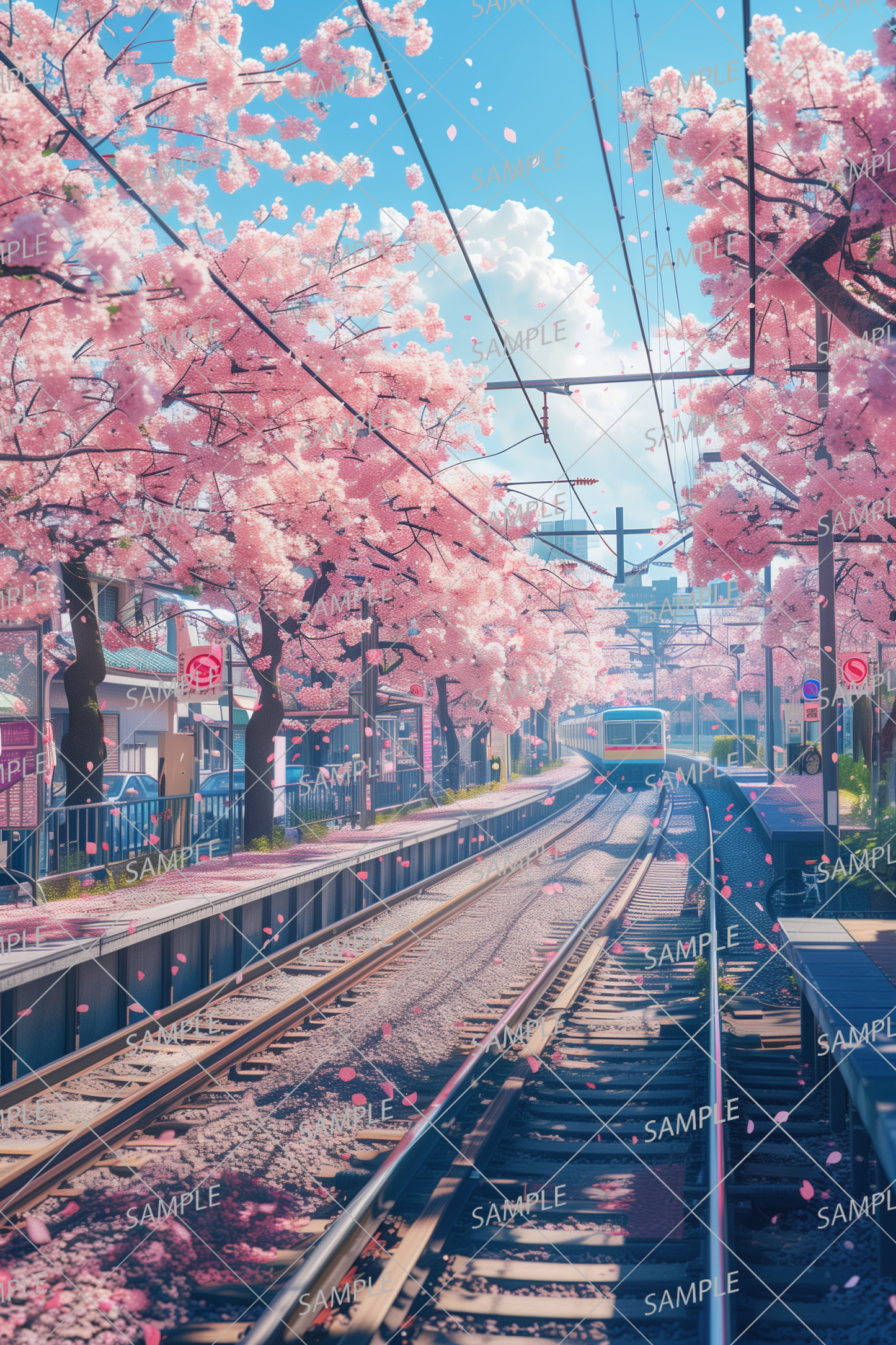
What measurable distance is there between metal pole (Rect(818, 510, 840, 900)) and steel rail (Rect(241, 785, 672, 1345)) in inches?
221

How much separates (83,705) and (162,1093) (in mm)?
7827

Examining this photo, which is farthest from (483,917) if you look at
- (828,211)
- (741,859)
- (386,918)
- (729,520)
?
(828,211)

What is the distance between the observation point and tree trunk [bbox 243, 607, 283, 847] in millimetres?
17562

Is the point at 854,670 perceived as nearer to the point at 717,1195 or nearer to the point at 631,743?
the point at 717,1195

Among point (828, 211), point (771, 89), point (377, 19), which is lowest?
point (828, 211)

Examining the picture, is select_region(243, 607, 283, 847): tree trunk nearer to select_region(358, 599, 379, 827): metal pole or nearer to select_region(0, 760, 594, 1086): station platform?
select_region(0, 760, 594, 1086): station platform

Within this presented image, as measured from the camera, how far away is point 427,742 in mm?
36000

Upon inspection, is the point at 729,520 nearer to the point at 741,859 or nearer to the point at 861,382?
the point at 861,382

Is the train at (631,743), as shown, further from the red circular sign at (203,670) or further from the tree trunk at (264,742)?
the red circular sign at (203,670)

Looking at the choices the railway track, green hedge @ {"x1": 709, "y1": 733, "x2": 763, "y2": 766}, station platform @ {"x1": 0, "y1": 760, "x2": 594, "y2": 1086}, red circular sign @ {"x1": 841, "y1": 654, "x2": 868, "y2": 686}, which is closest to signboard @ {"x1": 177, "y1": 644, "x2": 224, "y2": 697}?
station platform @ {"x1": 0, "y1": 760, "x2": 594, "y2": 1086}

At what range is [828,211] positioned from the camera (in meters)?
9.86

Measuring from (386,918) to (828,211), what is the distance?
11.6 meters

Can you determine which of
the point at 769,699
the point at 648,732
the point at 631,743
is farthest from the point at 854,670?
the point at 631,743

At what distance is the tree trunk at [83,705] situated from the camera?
557 inches
